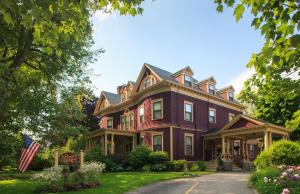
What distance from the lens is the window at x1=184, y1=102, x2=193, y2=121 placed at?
34875 mm

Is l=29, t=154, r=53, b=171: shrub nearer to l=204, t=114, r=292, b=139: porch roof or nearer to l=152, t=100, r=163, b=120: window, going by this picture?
l=152, t=100, r=163, b=120: window

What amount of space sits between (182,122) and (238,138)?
19.6ft

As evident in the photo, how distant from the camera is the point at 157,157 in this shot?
101ft

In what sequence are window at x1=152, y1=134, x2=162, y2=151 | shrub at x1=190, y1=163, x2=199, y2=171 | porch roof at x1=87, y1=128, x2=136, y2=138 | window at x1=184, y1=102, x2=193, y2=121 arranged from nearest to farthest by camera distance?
1. shrub at x1=190, y1=163, x2=199, y2=171
2. window at x1=152, y1=134, x2=162, y2=151
3. window at x1=184, y1=102, x2=193, y2=121
4. porch roof at x1=87, y1=128, x2=136, y2=138

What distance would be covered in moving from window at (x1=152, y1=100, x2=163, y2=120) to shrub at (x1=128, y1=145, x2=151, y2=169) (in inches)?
142

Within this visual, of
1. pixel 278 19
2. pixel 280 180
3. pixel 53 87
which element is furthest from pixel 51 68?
pixel 278 19

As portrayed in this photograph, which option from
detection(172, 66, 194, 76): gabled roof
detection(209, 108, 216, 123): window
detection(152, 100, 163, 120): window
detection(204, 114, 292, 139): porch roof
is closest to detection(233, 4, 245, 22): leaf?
detection(204, 114, 292, 139): porch roof

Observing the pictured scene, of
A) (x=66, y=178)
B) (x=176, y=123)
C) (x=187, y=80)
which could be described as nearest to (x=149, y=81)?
(x=187, y=80)

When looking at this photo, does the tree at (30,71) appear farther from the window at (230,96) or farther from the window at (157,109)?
→ the window at (230,96)

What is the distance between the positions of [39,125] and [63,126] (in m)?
2.14

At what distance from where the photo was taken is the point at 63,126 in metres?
24.0

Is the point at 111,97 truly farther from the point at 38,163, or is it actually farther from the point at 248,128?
the point at 248,128

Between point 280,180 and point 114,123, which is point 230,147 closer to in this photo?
point 114,123

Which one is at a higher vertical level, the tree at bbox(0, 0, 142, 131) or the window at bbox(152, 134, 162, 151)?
the tree at bbox(0, 0, 142, 131)
